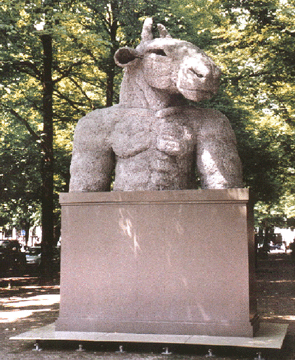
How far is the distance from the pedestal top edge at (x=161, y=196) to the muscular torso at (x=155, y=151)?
25cm

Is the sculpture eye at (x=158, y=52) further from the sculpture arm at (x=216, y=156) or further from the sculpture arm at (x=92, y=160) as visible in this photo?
the sculpture arm at (x=92, y=160)

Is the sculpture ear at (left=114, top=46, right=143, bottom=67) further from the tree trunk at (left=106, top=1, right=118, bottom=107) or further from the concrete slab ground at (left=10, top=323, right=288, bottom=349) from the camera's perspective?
the tree trunk at (left=106, top=1, right=118, bottom=107)

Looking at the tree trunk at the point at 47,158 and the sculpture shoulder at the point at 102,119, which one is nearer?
the sculpture shoulder at the point at 102,119

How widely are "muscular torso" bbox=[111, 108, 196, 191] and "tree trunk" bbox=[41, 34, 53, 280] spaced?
11.6 m

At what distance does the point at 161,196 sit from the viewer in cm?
674

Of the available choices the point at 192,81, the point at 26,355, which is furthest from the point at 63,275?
the point at 192,81

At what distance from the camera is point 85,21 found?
19594 mm

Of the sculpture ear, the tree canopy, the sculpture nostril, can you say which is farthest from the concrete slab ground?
the tree canopy

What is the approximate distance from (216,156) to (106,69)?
13.3 m

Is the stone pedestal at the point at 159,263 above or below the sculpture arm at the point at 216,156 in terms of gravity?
below

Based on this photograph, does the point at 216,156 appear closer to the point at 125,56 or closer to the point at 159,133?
the point at 159,133

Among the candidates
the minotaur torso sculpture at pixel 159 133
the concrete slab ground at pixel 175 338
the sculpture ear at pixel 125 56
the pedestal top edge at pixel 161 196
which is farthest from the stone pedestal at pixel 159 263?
the sculpture ear at pixel 125 56

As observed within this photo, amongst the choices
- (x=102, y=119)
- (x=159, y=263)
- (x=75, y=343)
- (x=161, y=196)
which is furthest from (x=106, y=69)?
(x=75, y=343)

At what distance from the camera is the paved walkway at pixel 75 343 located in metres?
6.22
